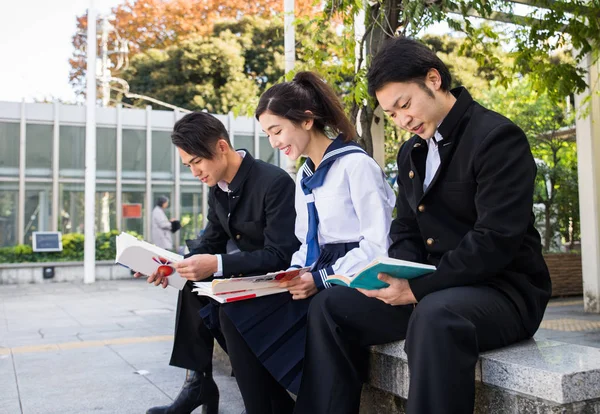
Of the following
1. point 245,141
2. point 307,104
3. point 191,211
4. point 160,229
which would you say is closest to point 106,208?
point 191,211

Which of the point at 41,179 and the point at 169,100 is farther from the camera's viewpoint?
the point at 169,100

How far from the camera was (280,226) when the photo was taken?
128 inches

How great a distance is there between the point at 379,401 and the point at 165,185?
1627 centimetres

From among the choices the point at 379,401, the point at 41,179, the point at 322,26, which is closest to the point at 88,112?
the point at 41,179

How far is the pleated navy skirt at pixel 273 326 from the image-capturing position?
8.58 feet

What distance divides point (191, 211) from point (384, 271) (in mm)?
16921

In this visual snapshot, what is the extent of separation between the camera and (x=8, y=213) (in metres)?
16.7

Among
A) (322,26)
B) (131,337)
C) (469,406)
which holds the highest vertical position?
(322,26)

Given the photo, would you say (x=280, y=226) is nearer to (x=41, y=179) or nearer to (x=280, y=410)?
(x=280, y=410)

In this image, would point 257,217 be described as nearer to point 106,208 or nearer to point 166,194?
point 106,208

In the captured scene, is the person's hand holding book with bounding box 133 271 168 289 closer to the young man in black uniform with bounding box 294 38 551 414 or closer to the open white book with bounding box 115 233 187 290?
the open white book with bounding box 115 233 187 290

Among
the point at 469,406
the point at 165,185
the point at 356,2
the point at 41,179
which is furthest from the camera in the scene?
the point at 165,185

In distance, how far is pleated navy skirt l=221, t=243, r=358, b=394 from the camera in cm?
262

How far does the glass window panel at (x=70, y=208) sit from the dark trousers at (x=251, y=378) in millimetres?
15741
